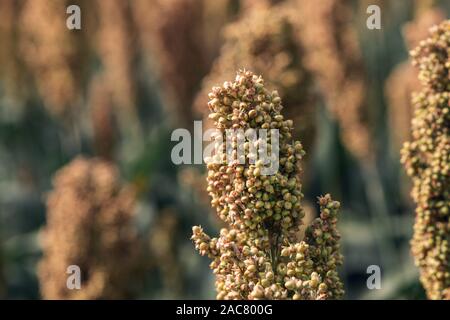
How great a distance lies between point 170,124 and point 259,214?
21.1ft

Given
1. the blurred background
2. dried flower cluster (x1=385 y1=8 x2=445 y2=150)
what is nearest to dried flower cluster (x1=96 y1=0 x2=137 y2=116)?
the blurred background

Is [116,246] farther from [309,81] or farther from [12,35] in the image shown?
[12,35]

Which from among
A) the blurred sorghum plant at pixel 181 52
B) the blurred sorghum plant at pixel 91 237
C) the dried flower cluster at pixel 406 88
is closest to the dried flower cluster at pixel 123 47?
the blurred sorghum plant at pixel 181 52

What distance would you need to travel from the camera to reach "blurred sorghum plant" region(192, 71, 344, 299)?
3.32m

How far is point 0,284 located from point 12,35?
4233mm

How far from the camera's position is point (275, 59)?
598 centimetres

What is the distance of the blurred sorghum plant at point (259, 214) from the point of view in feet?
10.9

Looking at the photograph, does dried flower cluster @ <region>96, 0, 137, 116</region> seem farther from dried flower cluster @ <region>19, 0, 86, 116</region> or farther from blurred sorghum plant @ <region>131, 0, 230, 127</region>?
blurred sorghum plant @ <region>131, 0, 230, 127</region>

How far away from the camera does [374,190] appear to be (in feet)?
27.9

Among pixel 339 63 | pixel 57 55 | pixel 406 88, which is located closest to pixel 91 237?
pixel 339 63

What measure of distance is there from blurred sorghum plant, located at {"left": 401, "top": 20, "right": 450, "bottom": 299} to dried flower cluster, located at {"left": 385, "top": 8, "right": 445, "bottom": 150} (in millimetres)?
3131

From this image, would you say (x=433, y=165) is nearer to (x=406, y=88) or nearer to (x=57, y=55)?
(x=406, y=88)
